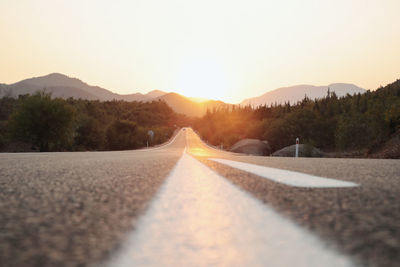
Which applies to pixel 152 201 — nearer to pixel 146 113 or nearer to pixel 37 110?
pixel 37 110

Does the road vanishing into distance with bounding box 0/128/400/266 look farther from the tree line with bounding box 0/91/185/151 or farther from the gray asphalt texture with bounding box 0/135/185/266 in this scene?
the tree line with bounding box 0/91/185/151

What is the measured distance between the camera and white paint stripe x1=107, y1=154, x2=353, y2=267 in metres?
0.66

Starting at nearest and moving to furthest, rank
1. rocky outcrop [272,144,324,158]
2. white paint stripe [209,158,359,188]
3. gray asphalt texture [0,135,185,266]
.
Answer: gray asphalt texture [0,135,185,266] < white paint stripe [209,158,359,188] < rocky outcrop [272,144,324,158]

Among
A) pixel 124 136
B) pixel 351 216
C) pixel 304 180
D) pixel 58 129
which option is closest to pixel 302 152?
pixel 58 129

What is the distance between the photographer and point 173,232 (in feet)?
2.84

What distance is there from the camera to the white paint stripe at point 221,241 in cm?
66

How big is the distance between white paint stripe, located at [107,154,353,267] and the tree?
45678mm

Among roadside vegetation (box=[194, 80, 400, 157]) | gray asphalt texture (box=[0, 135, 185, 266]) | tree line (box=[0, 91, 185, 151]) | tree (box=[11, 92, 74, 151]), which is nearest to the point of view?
gray asphalt texture (box=[0, 135, 185, 266])

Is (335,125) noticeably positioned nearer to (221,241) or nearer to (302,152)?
(302,152)

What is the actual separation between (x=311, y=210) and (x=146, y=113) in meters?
191

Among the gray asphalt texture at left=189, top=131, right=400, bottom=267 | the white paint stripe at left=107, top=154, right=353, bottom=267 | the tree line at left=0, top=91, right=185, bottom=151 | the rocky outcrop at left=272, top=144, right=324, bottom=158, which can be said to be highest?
the tree line at left=0, top=91, right=185, bottom=151

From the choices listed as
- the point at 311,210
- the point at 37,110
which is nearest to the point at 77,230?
the point at 311,210

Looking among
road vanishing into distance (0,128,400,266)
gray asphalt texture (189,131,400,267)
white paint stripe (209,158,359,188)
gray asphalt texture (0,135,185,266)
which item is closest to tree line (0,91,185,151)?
white paint stripe (209,158,359,188)

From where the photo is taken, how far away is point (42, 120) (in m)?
41.1
